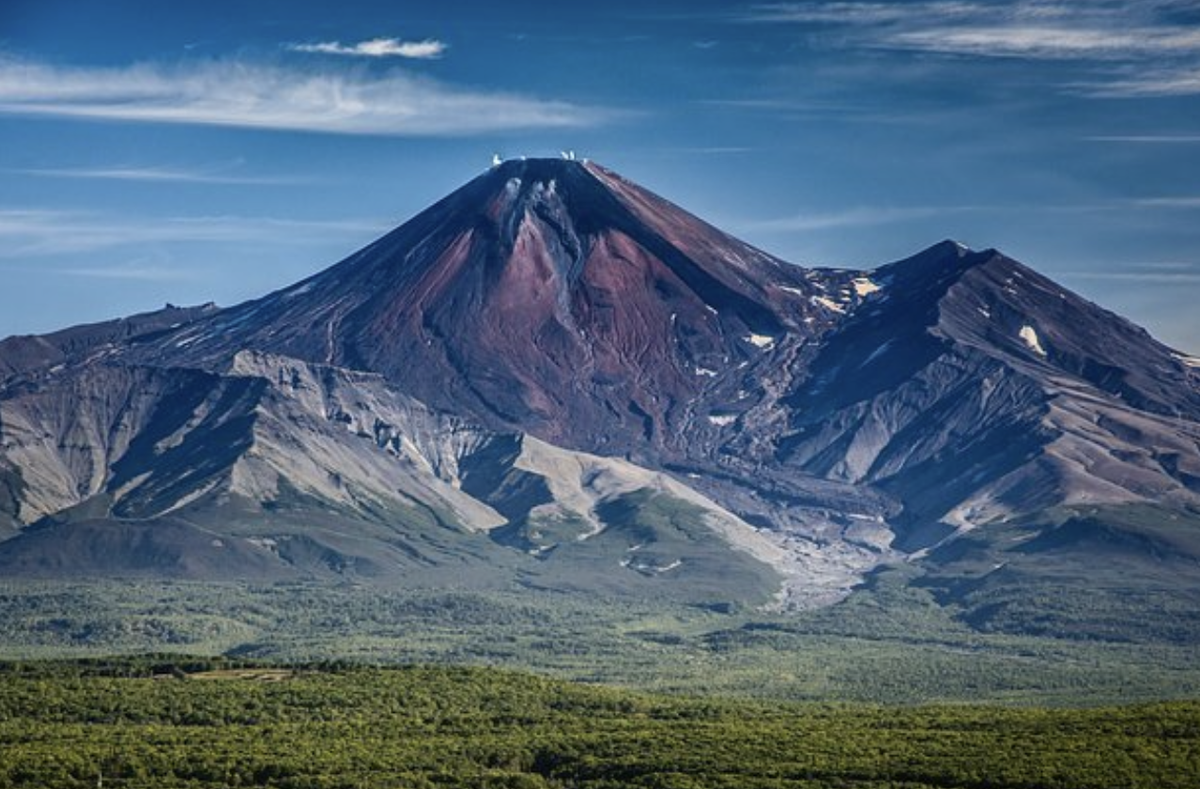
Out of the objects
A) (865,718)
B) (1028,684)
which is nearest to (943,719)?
(865,718)

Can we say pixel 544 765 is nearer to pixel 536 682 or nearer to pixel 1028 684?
pixel 536 682

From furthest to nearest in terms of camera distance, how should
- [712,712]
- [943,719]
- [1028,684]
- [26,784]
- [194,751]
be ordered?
[1028,684] < [712,712] < [943,719] < [194,751] < [26,784]

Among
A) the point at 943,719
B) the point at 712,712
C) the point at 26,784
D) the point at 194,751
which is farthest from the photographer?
the point at 712,712

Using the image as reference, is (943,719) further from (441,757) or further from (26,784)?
(26,784)

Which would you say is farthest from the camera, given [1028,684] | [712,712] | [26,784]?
[1028,684]

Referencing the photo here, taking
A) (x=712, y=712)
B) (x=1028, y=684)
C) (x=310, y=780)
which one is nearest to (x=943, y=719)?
(x=712, y=712)

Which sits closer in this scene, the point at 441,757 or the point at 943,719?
the point at 441,757
